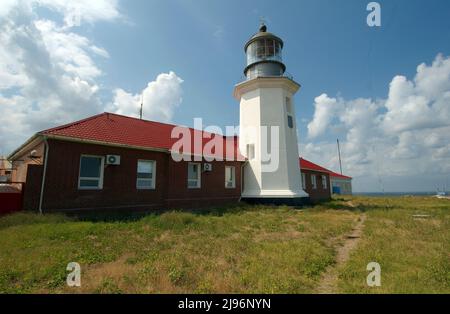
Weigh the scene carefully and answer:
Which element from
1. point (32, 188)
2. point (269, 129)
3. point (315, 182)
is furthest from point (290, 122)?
point (32, 188)

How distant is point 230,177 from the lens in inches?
714

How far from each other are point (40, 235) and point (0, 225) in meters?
2.26

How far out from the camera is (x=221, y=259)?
578 centimetres

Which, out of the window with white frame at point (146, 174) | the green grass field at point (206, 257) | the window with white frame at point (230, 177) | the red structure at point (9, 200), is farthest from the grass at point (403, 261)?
the red structure at point (9, 200)

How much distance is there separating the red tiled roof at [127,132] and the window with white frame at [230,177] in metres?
1.01

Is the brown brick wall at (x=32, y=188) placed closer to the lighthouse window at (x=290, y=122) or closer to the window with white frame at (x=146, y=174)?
the window with white frame at (x=146, y=174)

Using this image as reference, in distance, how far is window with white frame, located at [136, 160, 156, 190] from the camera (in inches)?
511

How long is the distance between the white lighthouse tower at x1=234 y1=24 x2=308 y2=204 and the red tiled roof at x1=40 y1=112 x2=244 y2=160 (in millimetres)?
1806

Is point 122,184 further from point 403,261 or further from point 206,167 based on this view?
point 403,261

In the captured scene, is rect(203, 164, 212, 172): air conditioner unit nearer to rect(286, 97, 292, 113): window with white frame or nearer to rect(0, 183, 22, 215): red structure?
rect(286, 97, 292, 113): window with white frame

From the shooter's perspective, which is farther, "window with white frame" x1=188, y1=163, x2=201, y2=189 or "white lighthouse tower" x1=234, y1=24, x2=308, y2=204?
"white lighthouse tower" x1=234, y1=24, x2=308, y2=204

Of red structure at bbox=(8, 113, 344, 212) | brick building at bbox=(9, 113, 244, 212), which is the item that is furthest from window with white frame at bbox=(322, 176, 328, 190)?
brick building at bbox=(9, 113, 244, 212)

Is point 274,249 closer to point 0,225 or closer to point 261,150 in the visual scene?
point 0,225
